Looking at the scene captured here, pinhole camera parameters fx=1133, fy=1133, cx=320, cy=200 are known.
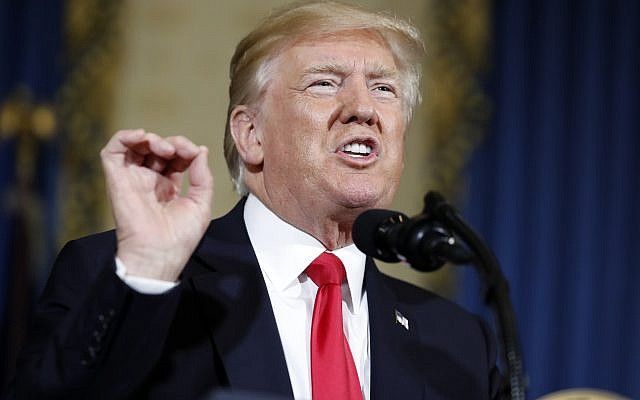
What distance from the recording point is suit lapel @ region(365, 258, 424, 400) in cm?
225

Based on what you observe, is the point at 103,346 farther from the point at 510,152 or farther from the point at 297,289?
the point at 510,152

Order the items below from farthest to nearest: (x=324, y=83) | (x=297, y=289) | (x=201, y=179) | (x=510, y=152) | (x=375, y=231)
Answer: (x=510, y=152) < (x=324, y=83) < (x=297, y=289) < (x=201, y=179) < (x=375, y=231)

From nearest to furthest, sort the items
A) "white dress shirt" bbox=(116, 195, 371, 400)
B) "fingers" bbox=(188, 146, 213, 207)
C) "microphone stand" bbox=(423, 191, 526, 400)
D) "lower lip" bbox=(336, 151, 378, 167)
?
"microphone stand" bbox=(423, 191, 526, 400) → "fingers" bbox=(188, 146, 213, 207) → "white dress shirt" bbox=(116, 195, 371, 400) → "lower lip" bbox=(336, 151, 378, 167)

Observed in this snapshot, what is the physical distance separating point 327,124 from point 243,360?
55cm

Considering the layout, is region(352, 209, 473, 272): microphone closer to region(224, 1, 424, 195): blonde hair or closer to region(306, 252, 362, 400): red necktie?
region(306, 252, 362, 400): red necktie

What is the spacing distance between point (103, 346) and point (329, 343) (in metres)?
0.53

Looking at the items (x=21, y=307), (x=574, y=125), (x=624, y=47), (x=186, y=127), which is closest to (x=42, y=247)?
(x=21, y=307)

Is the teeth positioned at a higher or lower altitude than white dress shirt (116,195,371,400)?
higher

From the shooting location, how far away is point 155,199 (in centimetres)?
185

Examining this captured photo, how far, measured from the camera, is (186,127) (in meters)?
4.55

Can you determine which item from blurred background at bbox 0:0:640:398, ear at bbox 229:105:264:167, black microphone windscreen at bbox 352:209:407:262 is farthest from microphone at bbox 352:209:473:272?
blurred background at bbox 0:0:640:398

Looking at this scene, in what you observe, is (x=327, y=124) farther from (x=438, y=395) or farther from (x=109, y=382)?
(x=109, y=382)

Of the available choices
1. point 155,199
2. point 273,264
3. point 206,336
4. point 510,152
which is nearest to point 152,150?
point 155,199

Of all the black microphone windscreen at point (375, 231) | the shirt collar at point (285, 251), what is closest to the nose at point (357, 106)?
the shirt collar at point (285, 251)
